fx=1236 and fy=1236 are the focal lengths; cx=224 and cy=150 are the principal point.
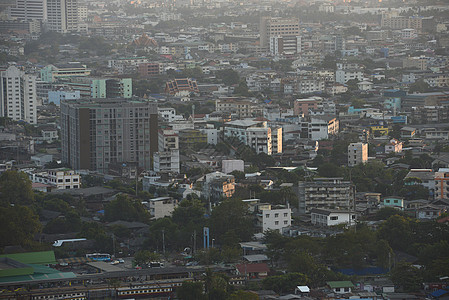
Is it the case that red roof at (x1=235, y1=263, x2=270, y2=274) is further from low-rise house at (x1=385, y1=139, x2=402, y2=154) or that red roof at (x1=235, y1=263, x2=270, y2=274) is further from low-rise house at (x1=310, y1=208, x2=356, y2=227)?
low-rise house at (x1=385, y1=139, x2=402, y2=154)

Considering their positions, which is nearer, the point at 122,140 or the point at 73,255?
the point at 73,255

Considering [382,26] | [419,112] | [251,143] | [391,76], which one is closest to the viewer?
[251,143]

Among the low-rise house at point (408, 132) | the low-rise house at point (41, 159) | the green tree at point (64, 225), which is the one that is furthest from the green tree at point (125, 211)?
the low-rise house at point (408, 132)

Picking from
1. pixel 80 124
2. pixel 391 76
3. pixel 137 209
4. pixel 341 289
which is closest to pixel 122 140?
pixel 80 124

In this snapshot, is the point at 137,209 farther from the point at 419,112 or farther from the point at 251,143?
the point at 419,112

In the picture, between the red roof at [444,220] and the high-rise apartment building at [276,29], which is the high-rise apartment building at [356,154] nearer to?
the red roof at [444,220]

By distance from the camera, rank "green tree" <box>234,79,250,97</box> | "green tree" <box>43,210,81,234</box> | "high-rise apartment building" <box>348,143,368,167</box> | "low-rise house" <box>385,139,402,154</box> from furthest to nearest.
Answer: "green tree" <box>234,79,250,97</box>
"low-rise house" <box>385,139,402,154</box>
"high-rise apartment building" <box>348,143,368,167</box>
"green tree" <box>43,210,81,234</box>

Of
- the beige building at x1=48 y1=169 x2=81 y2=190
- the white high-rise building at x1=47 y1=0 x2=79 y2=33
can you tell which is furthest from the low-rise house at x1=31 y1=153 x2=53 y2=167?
the white high-rise building at x1=47 y1=0 x2=79 y2=33
